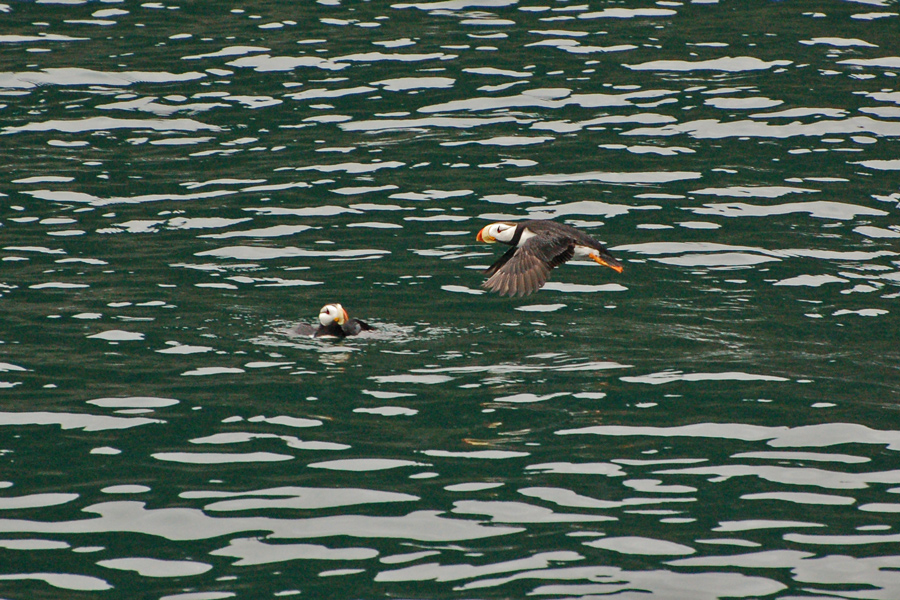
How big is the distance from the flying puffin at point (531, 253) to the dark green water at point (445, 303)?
0.56 m

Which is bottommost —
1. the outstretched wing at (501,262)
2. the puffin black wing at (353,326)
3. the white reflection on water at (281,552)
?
the white reflection on water at (281,552)

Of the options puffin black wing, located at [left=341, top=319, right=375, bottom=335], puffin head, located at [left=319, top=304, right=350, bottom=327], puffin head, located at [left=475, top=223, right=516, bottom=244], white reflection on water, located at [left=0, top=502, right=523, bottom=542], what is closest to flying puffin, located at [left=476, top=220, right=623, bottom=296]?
puffin head, located at [left=475, top=223, right=516, bottom=244]

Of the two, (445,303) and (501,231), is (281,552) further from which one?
(501,231)

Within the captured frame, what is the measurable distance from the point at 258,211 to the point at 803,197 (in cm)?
680

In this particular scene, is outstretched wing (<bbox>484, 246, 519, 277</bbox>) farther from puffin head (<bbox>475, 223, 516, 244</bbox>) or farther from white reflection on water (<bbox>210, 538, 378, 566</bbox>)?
white reflection on water (<bbox>210, 538, 378, 566</bbox>)

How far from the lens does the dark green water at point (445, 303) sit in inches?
300

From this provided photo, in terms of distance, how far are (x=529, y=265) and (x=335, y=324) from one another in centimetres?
186

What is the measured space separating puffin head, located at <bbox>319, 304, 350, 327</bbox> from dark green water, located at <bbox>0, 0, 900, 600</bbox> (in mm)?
261

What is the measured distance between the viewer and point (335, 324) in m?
11.7

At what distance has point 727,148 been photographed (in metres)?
17.7

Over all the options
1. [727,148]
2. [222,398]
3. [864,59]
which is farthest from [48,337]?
[864,59]

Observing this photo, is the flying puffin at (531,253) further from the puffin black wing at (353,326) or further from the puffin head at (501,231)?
the puffin black wing at (353,326)

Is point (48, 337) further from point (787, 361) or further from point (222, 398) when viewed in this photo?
point (787, 361)

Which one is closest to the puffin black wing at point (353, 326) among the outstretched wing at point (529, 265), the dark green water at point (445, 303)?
the dark green water at point (445, 303)
